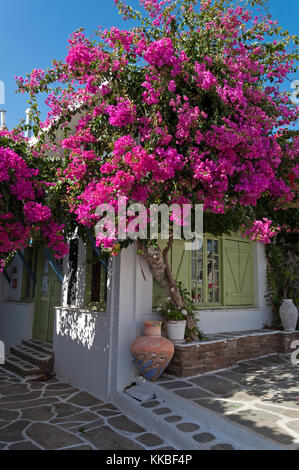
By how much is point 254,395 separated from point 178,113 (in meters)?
4.50

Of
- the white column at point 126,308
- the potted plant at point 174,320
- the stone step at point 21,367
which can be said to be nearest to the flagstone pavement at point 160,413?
the white column at point 126,308

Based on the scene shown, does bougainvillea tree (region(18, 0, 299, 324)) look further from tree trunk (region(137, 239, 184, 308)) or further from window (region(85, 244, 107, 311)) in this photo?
window (region(85, 244, 107, 311))

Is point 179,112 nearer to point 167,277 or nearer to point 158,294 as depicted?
point 167,277

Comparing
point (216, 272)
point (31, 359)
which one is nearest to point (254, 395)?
point (216, 272)

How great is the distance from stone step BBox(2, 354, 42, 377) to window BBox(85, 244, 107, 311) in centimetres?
195

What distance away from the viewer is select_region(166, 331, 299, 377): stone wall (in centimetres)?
580

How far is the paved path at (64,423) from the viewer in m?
4.32

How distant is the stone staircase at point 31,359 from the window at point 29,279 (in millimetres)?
1502

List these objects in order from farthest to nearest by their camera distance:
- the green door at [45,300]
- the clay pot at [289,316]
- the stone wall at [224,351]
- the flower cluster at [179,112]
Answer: the green door at [45,300]
the clay pot at [289,316]
the stone wall at [224,351]
the flower cluster at [179,112]

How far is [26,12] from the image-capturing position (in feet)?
21.6

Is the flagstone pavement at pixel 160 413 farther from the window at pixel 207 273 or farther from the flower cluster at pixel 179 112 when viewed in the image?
the flower cluster at pixel 179 112

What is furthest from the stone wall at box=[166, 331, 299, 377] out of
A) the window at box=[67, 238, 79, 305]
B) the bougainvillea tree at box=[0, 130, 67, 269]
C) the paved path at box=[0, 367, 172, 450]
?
the window at box=[67, 238, 79, 305]

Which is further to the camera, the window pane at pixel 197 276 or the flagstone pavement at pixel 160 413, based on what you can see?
the window pane at pixel 197 276
